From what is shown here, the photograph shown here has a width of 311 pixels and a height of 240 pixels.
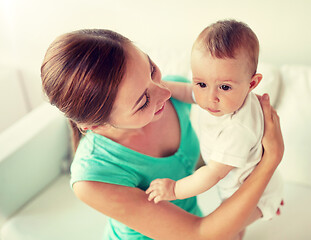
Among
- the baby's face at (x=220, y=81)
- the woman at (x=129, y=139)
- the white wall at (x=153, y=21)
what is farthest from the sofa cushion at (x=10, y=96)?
the baby's face at (x=220, y=81)

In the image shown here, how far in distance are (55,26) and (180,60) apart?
0.88 meters

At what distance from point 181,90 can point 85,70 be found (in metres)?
0.42

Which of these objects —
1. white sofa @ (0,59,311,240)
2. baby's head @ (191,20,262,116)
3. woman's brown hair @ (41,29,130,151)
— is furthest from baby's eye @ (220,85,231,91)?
white sofa @ (0,59,311,240)

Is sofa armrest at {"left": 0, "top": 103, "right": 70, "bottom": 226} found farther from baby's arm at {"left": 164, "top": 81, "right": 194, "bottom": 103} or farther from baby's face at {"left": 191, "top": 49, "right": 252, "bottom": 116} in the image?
baby's face at {"left": 191, "top": 49, "right": 252, "bottom": 116}

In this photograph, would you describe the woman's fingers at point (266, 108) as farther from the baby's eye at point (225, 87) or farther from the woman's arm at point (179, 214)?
the baby's eye at point (225, 87)

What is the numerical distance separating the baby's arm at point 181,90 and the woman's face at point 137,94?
0.70 ft

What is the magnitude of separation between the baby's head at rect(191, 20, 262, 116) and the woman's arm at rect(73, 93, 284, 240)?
0.49 feet

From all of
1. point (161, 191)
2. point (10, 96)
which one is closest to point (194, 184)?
point (161, 191)

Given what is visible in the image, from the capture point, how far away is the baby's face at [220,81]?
2.50 feet

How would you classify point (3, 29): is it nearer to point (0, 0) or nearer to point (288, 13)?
point (0, 0)

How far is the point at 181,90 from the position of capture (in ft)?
3.51

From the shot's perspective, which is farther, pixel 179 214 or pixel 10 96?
pixel 10 96

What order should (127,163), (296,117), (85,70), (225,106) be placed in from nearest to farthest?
(85,70), (225,106), (127,163), (296,117)

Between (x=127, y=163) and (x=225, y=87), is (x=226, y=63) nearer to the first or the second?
(x=225, y=87)
